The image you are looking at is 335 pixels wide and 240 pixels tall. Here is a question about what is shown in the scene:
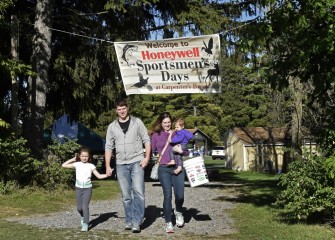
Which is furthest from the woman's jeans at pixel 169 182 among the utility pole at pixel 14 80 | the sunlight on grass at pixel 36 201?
the utility pole at pixel 14 80

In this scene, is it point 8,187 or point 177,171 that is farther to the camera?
point 8,187

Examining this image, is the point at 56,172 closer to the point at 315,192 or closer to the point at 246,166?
the point at 315,192

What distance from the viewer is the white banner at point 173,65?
10.7 m

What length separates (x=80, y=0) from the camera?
16.6 meters

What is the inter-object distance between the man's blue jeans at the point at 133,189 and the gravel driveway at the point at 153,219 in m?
0.26

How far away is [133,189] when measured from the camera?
7.51 meters

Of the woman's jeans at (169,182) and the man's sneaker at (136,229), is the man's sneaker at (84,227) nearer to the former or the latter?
the man's sneaker at (136,229)

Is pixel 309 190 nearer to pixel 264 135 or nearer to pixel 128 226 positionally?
pixel 128 226

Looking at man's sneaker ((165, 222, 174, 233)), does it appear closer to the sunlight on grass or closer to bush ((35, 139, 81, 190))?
the sunlight on grass

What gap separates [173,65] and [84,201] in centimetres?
427

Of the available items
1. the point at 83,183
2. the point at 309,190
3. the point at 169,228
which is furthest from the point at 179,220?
the point at 309,190

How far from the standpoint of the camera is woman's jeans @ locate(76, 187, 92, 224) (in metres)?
7.62

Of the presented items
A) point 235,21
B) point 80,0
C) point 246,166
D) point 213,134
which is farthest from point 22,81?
point 213,134

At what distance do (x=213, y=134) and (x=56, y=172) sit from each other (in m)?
57.3
